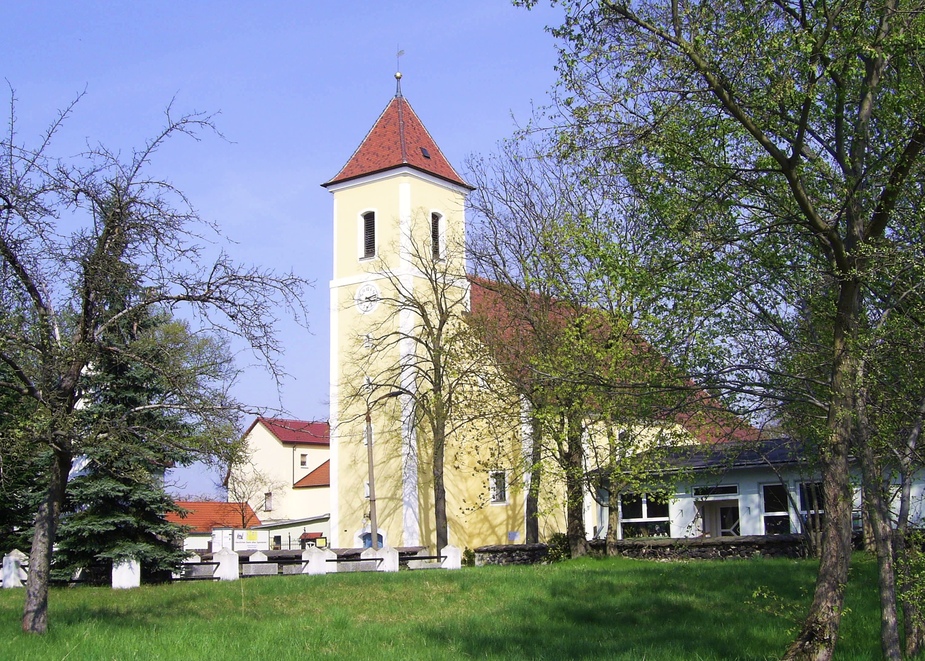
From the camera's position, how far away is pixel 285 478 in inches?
2638

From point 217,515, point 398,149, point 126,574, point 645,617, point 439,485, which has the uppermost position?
point 398,149

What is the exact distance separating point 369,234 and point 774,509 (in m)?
20.7

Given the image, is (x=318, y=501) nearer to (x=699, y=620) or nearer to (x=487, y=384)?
(x=487, y=384)

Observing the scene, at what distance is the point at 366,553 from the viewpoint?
2681cm

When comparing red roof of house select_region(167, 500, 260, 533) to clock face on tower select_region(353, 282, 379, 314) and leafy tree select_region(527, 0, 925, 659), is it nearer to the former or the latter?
clock face on tower select_region(353, 282, 379, 314)

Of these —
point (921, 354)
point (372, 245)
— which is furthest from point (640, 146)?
point (372, 245)

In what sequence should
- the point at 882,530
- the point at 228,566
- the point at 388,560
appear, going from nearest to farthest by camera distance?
the point at 882,530 → the point at 228,566 → the point at 388,560

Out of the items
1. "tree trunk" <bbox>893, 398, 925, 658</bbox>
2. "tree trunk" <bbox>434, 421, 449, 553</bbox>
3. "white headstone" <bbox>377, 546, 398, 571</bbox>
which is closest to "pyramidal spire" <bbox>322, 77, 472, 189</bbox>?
"tree trunk" <bbox>434, 421, 449, 553</bbox>

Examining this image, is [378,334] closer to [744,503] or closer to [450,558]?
[450,558]

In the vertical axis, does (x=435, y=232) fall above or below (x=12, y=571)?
above

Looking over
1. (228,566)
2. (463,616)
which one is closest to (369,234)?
(228,566)

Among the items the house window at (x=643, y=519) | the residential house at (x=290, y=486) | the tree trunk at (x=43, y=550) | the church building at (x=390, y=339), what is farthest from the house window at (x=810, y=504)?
the residential house at (x=290, y=486)

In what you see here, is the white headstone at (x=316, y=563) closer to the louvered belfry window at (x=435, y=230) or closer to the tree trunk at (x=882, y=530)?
the tree trunk at (x=882, y=530)

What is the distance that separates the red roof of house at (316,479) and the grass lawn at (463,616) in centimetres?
4189
